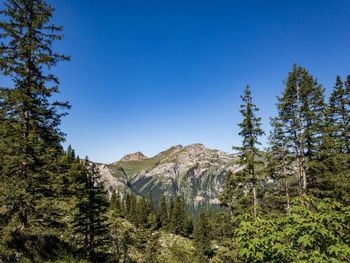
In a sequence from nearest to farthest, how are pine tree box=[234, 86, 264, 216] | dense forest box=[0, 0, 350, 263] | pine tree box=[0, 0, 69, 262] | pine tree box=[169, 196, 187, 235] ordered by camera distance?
dense forest box=[0, 0, 350, 263]
pine tree box=[0, 0, 69, 262]
pine tree box=[234, 86, 264, 216]
pine tree box=[169, 196, 187, 235]

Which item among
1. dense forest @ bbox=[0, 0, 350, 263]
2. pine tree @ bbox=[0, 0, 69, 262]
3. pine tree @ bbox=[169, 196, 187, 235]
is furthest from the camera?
pine tree @ bbox=[169, 196, 187, 235]

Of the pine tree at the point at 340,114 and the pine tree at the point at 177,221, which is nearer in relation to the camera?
the pine tree at the point at 340,114

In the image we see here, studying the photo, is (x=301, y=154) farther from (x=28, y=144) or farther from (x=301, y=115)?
(x=28, y=144)

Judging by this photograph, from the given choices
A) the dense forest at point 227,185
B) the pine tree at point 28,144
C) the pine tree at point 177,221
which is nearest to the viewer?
the dense forest at point 227,185

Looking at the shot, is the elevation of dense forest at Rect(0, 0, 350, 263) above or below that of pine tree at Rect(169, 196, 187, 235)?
above

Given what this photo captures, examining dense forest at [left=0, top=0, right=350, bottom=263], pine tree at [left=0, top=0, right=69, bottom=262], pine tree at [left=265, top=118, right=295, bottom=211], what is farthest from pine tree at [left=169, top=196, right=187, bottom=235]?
pine tree at [left=0, top=0, right=69, bottom=262]

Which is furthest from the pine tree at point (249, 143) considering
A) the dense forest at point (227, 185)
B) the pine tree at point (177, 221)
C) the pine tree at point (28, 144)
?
the pine tree at point (177, 221)

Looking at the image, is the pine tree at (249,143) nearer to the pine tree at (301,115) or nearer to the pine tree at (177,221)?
the pine tree at (301,115)

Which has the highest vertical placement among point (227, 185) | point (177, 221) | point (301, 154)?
point (301, 154)

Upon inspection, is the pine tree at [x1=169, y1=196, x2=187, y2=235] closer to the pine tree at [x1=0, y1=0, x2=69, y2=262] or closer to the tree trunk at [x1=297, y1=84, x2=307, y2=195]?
the tree trunk at [x1=297, y1=84, x2=307, y2=195]

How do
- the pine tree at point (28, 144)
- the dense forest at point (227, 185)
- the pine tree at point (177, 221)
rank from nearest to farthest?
the dense forest at point (227, 185) → the pine tree at point (28, 144) → the pine tree at point (177, 221)

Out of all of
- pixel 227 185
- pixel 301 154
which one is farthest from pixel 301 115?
pixel 227 185

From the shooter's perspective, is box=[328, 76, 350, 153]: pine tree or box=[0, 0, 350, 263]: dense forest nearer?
box=[0, 0, 350, 263]: dense forest

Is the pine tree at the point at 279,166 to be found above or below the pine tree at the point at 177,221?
above
